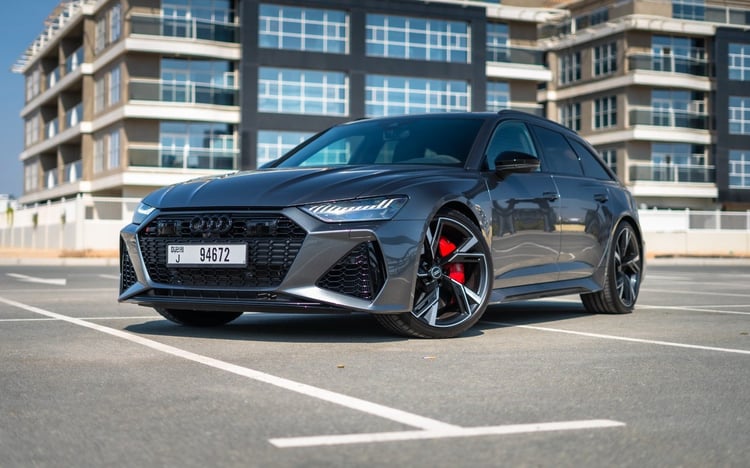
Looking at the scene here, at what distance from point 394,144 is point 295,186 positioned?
151 centimetres

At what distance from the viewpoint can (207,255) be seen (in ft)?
21.5

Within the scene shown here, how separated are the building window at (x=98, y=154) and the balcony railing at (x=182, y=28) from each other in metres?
8.33

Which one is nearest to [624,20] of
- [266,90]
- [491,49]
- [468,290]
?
[491,49]

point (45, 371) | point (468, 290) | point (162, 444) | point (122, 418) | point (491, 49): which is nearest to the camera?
point (162, 444)

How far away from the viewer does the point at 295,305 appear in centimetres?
628

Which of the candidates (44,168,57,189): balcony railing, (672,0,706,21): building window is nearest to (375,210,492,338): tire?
(672,0,706,21): building window

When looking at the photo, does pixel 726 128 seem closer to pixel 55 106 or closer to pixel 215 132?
pixel 215 132

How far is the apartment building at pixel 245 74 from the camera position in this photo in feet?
156

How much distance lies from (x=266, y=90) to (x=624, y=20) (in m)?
21.4

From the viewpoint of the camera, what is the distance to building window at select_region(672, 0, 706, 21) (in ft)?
199

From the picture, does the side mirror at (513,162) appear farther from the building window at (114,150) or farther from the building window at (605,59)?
the building window at (605,59)

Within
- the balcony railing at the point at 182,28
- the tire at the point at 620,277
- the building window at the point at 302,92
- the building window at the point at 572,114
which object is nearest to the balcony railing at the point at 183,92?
the building window at the point at 302,92

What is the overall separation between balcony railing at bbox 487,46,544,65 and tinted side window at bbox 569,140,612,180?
157 feet

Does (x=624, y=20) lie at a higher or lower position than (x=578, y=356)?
higher
